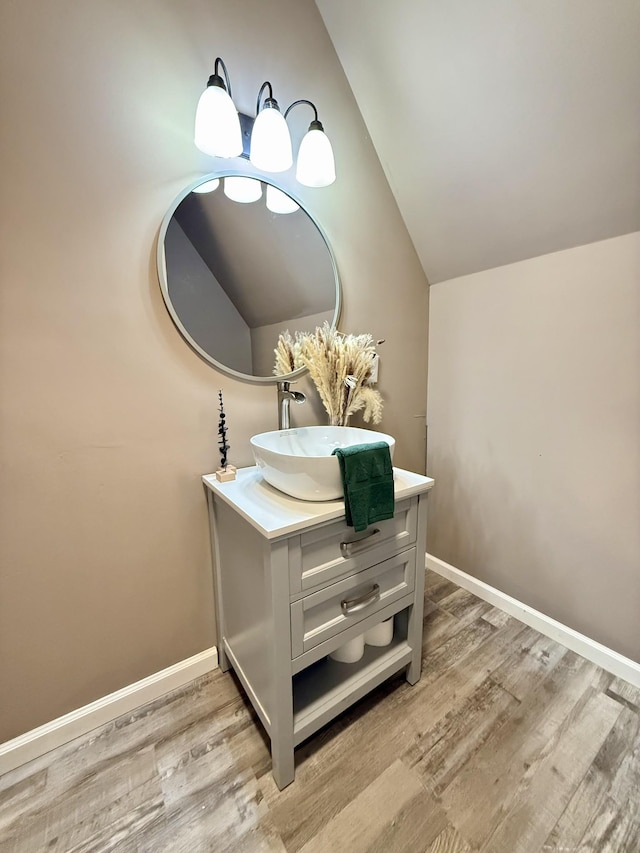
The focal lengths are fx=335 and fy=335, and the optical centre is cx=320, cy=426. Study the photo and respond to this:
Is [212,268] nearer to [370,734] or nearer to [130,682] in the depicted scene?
[130,682]

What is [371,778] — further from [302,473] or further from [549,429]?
[549,429]

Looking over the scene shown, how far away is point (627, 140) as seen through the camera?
1.04m

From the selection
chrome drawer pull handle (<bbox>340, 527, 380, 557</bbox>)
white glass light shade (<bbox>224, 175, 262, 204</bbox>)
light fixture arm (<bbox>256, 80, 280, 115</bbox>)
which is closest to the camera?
chrome drawer pull handle (<bbox>340, 527, 380, 557</bbox>)

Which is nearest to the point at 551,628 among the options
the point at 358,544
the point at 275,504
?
the point at 358,544

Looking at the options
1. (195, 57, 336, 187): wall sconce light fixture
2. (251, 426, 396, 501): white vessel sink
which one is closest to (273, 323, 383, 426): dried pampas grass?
(251, 426, 396, 501): white vessel sink

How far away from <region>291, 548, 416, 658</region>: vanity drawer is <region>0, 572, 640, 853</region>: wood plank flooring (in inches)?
16.5

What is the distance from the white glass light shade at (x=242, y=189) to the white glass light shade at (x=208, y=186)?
0.03 meters

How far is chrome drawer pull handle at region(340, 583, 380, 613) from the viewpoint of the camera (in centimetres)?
102

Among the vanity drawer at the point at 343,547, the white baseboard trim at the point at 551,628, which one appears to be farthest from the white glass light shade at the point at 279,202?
the white baseboard trim at the point at 551,628

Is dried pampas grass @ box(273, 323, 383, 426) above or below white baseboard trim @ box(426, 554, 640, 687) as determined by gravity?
above

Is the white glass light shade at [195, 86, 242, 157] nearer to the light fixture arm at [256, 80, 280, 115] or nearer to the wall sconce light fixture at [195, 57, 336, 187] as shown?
the wall sconce light fixture at [195, 57, 336, 187]

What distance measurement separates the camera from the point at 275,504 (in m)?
0.96

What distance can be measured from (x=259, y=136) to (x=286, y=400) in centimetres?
88

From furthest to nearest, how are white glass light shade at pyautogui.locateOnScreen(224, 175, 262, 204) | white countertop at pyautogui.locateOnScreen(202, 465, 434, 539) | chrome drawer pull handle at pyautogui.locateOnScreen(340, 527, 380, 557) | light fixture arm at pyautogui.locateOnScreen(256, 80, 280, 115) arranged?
white glass light shade at pyautogui.locateOnScreen(224, 175, 262, 204)
light fixture arm at pyautogui.locateOnScreen(256, 80, 280, 115)
chrome drawer pull handle at pyautogui.locateOnScreen(340, 527, 380, 557)
white countertop at pyautogui.locateOnScreen(202, 465, 434, 539)
